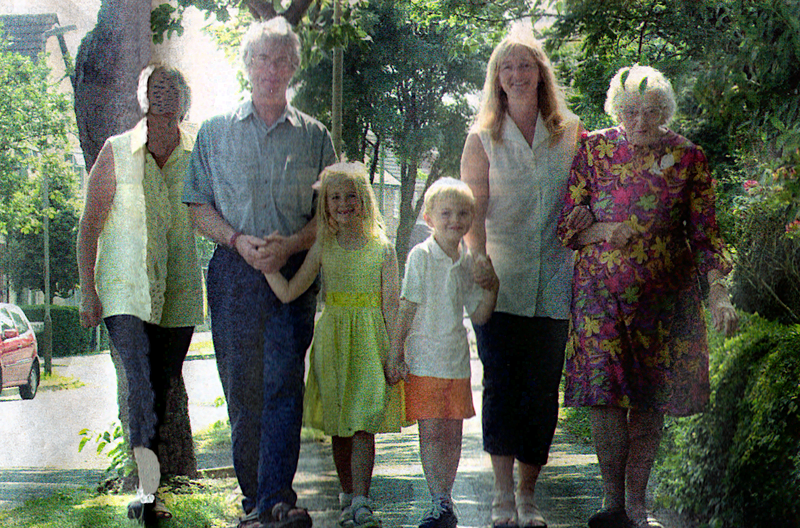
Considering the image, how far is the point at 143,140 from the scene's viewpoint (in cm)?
376

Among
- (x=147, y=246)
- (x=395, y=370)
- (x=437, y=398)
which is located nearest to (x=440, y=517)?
(x=437, y=398)

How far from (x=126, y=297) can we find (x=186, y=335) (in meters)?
0.29

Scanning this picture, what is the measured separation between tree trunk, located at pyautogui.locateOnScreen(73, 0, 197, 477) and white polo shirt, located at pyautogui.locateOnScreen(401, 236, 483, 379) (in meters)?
1.02

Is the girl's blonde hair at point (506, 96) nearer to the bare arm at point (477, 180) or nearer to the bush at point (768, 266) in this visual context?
the bare arm at point (477, 180)

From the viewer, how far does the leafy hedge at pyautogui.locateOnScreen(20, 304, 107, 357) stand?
12.8 feet

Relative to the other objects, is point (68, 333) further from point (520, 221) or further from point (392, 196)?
point (520, 221)

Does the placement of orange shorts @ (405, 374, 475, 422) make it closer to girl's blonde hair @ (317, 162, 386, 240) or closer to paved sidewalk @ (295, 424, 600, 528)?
paved sidewalk @ (295, 424, 600, 528)

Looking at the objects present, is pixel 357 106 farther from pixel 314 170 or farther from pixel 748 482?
pixel 748 482

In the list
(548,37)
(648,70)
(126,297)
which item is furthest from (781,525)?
(126,297)

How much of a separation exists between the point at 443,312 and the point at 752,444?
56.0 inches

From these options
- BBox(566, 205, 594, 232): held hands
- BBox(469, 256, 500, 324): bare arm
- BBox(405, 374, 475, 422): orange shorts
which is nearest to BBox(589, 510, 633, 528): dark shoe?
BBox(405, 374, 475, 422): orange shorts

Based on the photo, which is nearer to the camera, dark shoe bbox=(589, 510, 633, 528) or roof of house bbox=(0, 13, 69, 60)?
dark shoe bbox=(589, 510, 633, 528)

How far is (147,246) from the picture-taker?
379 centimetres

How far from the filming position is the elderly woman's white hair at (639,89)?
3564 millimetres
